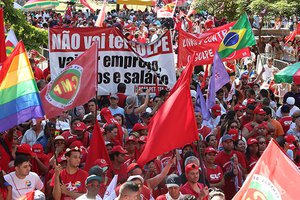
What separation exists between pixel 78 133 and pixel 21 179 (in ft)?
7.43

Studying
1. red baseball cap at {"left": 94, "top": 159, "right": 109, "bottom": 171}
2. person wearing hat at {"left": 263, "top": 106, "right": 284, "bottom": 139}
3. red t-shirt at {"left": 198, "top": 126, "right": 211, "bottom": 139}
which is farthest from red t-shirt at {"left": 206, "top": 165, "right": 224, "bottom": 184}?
person wearing hat at {"left": 263, "top": 106, "right": 284, "bottom": 139}

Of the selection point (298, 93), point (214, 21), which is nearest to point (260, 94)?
point (298, 93)

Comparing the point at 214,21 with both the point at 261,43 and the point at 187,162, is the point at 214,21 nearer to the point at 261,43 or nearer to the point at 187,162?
the point at 261,43

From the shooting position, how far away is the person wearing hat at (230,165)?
10.0 meters

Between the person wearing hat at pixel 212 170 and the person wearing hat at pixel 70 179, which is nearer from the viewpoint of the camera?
the person wearing hat at pixel 70 179

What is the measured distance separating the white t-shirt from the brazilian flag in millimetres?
7315

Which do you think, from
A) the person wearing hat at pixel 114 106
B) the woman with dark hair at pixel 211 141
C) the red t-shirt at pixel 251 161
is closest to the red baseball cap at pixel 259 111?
the woman with dark hair at pixel 211 141

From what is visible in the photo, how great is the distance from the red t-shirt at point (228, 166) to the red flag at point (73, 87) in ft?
6.08

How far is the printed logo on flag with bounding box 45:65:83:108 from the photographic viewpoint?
10695 millimetres

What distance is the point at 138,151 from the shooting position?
10.5 m

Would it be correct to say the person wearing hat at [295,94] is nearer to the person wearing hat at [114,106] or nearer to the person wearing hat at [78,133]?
the person wearing hat at [114,106]

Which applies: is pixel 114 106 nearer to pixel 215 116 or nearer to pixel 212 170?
pixel 215 116

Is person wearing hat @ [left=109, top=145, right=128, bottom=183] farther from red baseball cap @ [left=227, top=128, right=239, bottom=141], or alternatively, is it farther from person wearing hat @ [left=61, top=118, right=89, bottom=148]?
red baseball cap @ [left=227, top=128, right=239, bottom=141]

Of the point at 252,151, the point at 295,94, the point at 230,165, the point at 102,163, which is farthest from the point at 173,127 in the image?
the point at 295,94
